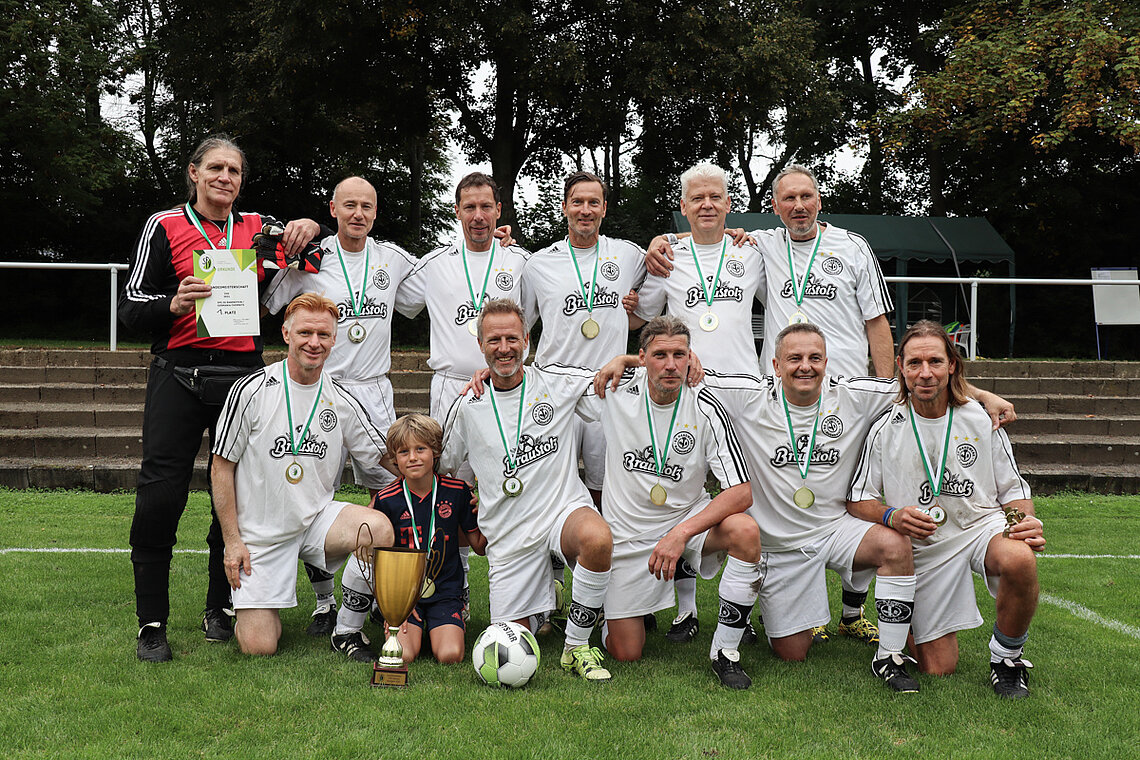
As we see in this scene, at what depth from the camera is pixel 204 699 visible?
329cm

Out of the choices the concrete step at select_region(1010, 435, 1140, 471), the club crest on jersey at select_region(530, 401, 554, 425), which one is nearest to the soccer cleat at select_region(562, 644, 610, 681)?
the club crest on jersey at select_region(530, 401, 554, 425)

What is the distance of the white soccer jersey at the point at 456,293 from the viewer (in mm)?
4555

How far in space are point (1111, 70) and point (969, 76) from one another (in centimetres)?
218

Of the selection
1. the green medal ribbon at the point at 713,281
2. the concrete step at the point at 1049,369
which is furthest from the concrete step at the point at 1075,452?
the green medal ribbon at the point at 713,281

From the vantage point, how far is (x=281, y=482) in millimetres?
3977

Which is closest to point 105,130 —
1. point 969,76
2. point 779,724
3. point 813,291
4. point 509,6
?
point 509,6

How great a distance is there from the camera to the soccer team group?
3.75m

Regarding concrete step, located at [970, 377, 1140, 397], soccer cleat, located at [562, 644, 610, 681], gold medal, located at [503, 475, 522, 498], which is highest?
concrete step, located at [970, 377, 1140, 397]

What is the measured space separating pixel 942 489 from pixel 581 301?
1905 millimetres

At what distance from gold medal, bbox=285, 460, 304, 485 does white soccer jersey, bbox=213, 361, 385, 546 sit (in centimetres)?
1

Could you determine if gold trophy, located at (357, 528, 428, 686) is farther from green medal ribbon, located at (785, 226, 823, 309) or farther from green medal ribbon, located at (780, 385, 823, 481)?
green medal ribbon, located at (785, 226, 823, 309)

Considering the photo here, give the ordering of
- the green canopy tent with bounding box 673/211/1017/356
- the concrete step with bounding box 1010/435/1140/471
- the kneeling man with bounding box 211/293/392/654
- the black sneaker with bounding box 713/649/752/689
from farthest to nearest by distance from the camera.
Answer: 1. the green canopy tent with bounding box 673/211/1017/356
2. the concrete step with bounding box 1010/435/1140/471
3. the kneeling man with bounding box 211/293/392/654
4. the black sneaker with bounding box 713/649/752/689

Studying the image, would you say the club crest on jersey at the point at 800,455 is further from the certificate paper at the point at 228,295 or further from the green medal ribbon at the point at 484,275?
the certificate paper at the point at 228,295

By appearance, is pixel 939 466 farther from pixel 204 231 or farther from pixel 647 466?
pixel 204 231
